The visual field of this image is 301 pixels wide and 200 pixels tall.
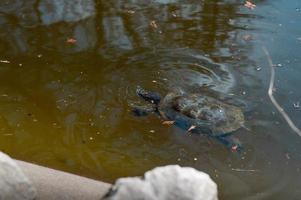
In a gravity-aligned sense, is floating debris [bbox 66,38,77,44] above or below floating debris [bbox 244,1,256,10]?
above

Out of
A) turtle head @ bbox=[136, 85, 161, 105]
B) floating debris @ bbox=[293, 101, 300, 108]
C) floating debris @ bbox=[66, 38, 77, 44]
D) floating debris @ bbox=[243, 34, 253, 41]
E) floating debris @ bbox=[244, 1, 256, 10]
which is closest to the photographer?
turtle head @ bbox=[136, 85, 161, 105]

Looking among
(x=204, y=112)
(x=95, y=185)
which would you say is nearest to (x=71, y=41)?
(x=204, y=112)

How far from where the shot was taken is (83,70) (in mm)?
6223

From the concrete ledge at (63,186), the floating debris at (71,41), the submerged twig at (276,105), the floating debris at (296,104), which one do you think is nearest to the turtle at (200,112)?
the submerged twig at (276,105)

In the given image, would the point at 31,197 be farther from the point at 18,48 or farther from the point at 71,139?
the point at 18,48

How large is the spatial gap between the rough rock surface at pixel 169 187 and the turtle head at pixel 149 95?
7.11ft

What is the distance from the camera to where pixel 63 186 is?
13.8 ft

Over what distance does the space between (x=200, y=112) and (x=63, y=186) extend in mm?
1653

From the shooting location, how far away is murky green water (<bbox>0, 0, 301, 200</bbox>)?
4914 millimetres

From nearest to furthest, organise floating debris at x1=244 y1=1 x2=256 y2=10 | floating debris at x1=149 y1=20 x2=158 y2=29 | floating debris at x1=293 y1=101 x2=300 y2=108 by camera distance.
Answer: floating debris at x1=293 y1=101 x2=300 y2=108, floating debris at x1=149 y1=20 x2=158 y2=29, floating debris at x1=244 y1=1 x2=256 y2=10

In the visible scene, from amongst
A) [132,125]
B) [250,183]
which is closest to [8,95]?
[132,125]

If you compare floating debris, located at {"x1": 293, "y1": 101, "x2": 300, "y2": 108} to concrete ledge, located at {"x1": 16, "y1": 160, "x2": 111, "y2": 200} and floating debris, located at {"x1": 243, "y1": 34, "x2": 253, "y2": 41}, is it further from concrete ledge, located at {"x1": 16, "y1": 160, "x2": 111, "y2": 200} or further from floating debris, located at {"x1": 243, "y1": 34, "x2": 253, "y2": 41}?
concrete ledge, located at {"x1": 16, "y1": 160, "x2": 111, "y2": 200}

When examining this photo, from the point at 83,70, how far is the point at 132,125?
1.19 metres

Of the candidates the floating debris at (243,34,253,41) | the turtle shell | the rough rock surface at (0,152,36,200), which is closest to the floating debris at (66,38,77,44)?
the turtle shell
